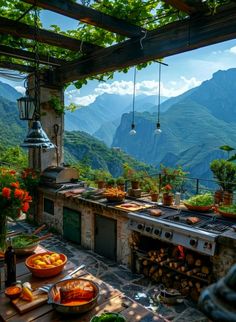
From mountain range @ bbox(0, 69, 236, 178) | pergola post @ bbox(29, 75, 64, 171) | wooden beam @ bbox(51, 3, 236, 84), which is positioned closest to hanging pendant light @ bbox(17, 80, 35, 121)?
wooden beam @ bbox(51, 3, 236, 84)

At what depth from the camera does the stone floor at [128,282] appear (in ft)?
13.2

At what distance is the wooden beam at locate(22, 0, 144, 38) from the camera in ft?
12.3

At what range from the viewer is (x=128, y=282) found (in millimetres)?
4918

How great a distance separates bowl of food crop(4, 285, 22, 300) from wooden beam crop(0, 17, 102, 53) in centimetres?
436

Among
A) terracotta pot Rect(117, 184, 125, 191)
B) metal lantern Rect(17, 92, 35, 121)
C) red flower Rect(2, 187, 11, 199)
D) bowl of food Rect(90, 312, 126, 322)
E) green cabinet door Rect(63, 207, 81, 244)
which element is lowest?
green cabinet door Rect(63, 207, 81, 244)

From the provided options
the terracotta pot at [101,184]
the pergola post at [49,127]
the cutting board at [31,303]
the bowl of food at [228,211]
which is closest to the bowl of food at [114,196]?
the terracotta pot at [101,184]

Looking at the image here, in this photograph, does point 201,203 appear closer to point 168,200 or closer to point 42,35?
point 168,200

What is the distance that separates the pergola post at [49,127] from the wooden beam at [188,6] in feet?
16.5

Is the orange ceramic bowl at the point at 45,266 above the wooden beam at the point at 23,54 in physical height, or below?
below

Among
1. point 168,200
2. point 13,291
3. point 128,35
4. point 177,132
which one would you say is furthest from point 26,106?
point 177,132

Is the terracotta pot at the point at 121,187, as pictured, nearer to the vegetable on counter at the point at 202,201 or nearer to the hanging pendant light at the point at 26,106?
the vegetable on counter at the point at 202,201

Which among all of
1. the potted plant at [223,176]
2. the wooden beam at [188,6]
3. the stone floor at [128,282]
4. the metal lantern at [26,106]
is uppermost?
the wooden beam at [188,6]

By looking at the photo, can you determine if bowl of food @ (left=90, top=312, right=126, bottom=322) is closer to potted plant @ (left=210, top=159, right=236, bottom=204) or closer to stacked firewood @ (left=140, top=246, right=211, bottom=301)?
stacked firewood @ (left=140, top=246, right=211, bottom=301)

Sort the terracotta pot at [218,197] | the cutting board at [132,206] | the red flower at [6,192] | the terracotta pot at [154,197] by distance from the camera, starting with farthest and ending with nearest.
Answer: the terracotta pot at [154,197] < the terracotta pot at [218,197] < the cutting board at [132,206] < the red flower at [6,192]
